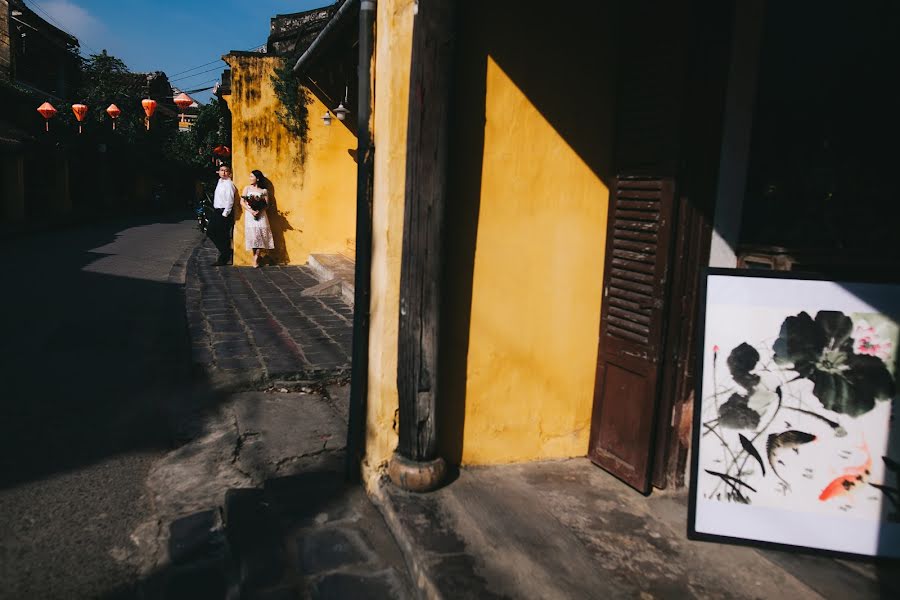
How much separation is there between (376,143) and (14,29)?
91.1 feet

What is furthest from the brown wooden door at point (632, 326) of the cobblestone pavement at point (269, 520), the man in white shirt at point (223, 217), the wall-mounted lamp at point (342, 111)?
the man in white shirt at point (223, 217)

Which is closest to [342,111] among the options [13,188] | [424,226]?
[424,226]

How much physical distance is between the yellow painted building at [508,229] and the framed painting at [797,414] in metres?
1.14

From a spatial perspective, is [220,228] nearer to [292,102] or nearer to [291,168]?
[291,168]

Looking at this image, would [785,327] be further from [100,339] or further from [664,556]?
[100,339]

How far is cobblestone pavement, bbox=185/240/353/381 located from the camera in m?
5.50

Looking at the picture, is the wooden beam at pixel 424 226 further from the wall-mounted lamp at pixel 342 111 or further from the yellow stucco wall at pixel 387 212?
the wall-mounted lamp at pixel 342 111

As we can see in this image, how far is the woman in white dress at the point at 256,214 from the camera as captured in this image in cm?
1069

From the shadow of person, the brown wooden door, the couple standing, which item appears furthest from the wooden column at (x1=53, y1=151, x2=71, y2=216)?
the brown wooden door

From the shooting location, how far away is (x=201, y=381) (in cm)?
546

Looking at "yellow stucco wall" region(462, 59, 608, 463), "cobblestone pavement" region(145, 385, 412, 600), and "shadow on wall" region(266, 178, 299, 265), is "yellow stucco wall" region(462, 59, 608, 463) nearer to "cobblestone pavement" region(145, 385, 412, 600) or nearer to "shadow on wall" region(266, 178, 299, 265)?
"cobblestone pavement" region(145, 385, 412, 600)

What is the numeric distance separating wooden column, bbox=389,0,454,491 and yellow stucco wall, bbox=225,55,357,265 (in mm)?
8345

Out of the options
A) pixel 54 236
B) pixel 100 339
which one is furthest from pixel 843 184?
pixel 54 236

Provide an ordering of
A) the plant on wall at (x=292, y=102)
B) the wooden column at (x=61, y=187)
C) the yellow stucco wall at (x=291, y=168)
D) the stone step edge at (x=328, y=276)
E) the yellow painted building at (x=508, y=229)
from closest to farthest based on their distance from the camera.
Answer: the yellow painted building at (x=508, y=229) < the stone step edge at (x=328, y=276) < the plant on wall at (x=292, y=102) < the yellow stucco wall at (x=291, y=168) < the wooden column at (x=61, y=187)
